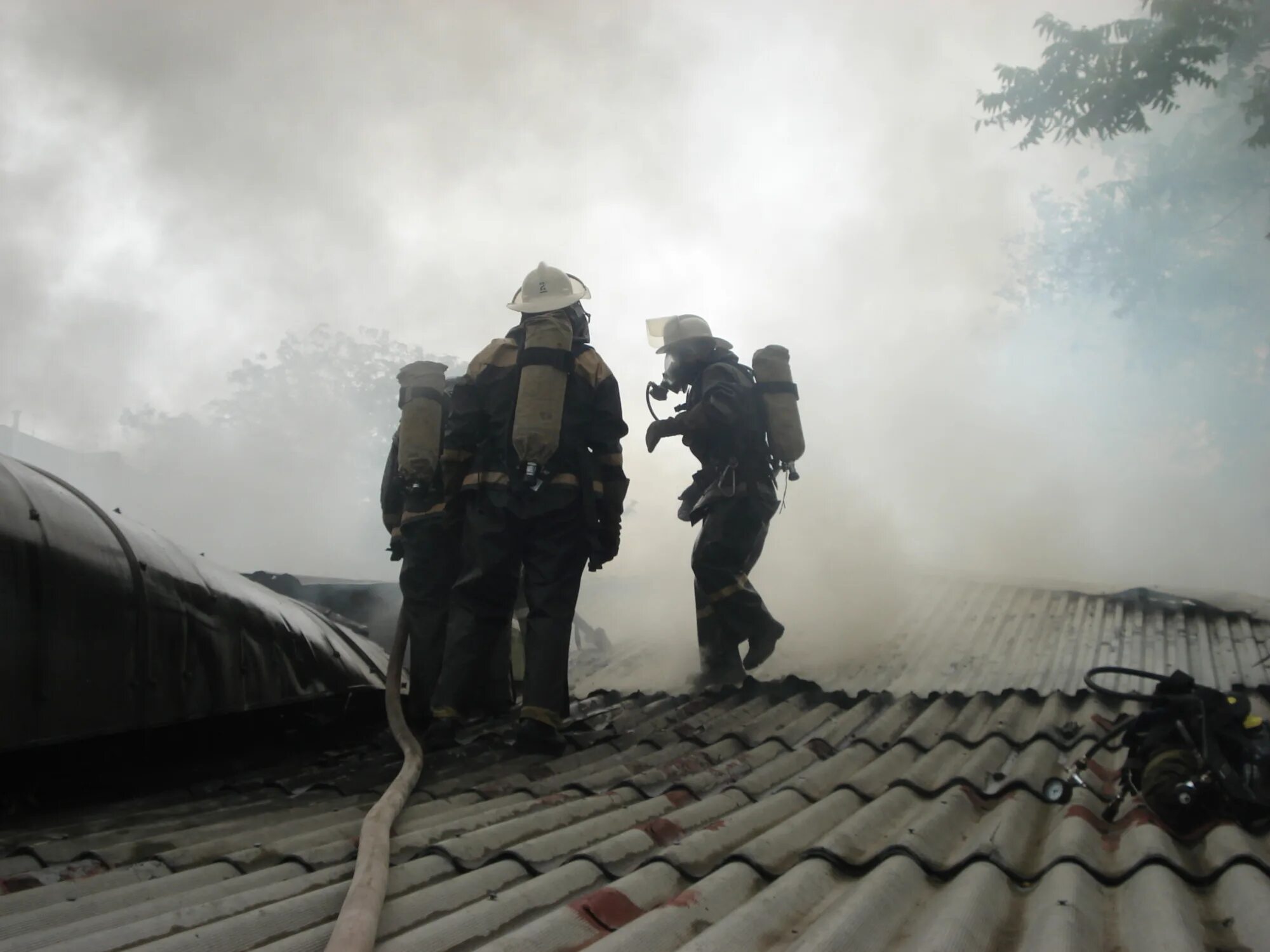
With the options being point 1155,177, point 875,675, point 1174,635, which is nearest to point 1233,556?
point 1155,177

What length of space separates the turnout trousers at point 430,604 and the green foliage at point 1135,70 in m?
10.5

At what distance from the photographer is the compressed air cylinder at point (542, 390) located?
382 centimetres

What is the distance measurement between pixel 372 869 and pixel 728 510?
3758 millimetres

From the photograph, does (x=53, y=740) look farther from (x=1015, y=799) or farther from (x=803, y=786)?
(x=1015, y=799)

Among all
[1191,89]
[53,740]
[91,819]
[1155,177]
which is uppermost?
[1191,89]

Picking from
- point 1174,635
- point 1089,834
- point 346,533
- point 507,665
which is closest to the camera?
point 1089,834

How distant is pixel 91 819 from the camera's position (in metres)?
2.56

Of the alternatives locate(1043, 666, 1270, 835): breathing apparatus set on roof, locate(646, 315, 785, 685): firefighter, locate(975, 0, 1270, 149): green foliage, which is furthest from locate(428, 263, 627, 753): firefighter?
locate(975, 0, 1270, 149): green foliage

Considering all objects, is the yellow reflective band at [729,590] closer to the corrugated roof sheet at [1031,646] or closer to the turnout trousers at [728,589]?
the turnout trousers at [728,589]

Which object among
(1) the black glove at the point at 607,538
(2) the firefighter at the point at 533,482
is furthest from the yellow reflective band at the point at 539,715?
(1) the black glove at the point at 607,538

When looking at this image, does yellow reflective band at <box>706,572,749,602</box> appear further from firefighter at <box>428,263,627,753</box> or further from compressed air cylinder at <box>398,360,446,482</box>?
compressed air cylinder at <box>398,360,446,482</box>

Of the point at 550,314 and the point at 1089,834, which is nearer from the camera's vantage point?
the point at 1089,834

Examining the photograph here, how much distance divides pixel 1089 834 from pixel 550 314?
2.82 meters

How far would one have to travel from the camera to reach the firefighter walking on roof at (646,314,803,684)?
5.34m
